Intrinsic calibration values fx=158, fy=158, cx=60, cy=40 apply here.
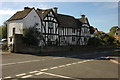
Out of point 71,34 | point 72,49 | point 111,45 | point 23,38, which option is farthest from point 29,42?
point 111,45

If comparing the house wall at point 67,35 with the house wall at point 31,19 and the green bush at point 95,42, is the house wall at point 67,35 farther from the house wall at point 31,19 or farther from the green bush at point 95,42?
the house wall at point 31,19

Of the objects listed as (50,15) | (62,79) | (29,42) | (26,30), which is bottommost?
(62,79)

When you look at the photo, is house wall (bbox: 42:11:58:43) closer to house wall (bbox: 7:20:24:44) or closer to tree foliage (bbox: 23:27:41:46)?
house wall (bbox: 7:20:24:44)

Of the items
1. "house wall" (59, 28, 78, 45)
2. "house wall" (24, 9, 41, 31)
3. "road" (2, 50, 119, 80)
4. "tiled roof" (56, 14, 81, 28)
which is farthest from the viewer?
"tiled roof" (56, 14, 81, 28)

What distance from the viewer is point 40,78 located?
8.77 m

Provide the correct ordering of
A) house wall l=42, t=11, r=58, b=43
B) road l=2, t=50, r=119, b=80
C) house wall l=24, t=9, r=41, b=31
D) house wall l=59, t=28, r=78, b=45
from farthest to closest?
house wall l=59, t=28, r=78, b=45, house wall l=42, t=11, r=58, b=43, house wall l=24, t=9, r=41, b=31, road l=2, t=50, r=119, b=80

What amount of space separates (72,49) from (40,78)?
97.7 feet

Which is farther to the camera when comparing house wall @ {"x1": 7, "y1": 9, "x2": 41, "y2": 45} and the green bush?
the green bush

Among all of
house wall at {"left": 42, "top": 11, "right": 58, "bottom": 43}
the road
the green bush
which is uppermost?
house wall at {"left": 42, "top": 11, "right": 58, "bottom": 43}

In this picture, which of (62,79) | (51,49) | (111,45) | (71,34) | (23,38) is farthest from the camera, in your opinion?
(111,45)

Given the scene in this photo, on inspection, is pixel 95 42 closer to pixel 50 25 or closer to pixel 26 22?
pixel 50 25

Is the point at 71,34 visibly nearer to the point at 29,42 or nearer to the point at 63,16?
the point at 63,16

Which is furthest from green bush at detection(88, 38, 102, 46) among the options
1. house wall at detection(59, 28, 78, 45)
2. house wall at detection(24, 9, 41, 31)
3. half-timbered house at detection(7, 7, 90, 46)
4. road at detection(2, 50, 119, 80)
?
road at detection(2, 50, 119, 80)

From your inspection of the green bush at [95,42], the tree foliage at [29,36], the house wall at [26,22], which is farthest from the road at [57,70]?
the green bush at [95,42]
